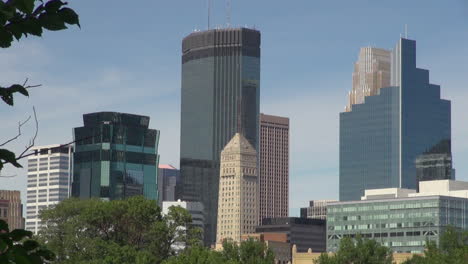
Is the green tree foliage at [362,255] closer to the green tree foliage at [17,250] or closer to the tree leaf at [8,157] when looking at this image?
the tree leaf at [8,157]

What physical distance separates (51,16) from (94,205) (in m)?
139

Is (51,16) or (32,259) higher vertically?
(51,16)

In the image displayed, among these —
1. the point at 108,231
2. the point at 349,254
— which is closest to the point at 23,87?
the point at 108,231

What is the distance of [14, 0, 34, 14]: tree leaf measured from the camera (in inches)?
550

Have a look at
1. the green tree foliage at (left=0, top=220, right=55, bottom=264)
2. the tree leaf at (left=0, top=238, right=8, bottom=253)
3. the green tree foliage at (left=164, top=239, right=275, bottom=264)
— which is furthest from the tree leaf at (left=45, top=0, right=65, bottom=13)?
the green tree foliage at (left=164, top=239, right=275, bottom=264)

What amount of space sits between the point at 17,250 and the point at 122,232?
13663cm

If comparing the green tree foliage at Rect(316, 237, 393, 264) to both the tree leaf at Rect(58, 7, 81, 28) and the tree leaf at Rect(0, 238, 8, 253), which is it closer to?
the tree leaf at Rect(58, 7, 81, 28)

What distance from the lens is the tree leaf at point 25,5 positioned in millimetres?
13966

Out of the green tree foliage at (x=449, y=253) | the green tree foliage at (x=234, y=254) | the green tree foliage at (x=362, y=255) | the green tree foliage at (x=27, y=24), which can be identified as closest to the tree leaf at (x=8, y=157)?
the green tree foliage at (x=27, y=24)

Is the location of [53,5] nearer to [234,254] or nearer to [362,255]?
[234,254]

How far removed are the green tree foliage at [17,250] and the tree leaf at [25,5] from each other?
2431 millimetres

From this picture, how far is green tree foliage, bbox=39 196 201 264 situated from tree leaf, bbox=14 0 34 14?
409 ft

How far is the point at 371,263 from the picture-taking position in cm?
15825

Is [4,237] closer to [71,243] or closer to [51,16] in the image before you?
[51,16]
